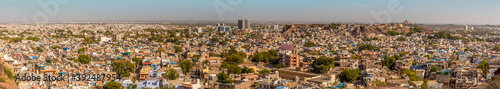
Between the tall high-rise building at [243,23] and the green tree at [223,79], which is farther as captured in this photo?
the tall high-rise building at [243,23]

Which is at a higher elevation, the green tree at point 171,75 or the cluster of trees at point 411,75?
the green tree at point 171,75

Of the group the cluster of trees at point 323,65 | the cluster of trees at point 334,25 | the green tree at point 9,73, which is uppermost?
the cluster of trees at point 334,25

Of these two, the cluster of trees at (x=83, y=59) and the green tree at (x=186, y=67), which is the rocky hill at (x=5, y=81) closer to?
the cluster of trees at (x=83, y=59)

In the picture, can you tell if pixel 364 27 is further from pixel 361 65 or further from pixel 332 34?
pixel 361 65

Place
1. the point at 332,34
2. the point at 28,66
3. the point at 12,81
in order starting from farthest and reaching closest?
the point at 332,34 < the point at 28,66 < the point at 12,81

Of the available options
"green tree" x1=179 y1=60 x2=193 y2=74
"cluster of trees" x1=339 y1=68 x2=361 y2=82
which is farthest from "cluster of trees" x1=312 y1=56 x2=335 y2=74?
"green tree" x1=179 y1=60 x2=193 y2=74

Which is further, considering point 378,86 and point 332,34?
point 332,34

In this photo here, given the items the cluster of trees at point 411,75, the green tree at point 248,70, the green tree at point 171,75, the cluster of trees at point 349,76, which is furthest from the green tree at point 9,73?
the cluster of trees at point 411,75

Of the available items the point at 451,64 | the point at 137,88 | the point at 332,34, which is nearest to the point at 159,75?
the point at 137,88

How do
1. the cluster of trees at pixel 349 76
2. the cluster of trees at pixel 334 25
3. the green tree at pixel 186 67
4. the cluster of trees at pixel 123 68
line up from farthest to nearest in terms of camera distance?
the cluster of trees at pixel 334 25
the green tree at pixel 186 67
the cluster of trees at pixel 123 68
the cluster of trees at pixel 349 76

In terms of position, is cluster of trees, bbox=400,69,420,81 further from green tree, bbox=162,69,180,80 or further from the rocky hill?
the rocky hill

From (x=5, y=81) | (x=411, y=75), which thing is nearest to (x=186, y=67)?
(x=5, y=81)
